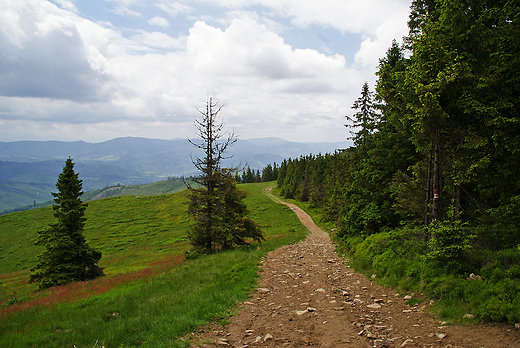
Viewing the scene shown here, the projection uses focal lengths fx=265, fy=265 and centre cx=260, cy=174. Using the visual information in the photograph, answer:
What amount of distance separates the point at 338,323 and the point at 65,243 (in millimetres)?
21522

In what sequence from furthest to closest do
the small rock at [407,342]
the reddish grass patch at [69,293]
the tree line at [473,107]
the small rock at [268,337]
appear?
1. the reddish grass patch at [69,293]
2. the tree line at [473,107]
3. the small rock at [268,337]
4. the small rock at [407,342]

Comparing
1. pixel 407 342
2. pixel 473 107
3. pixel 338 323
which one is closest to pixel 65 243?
pixel 338 323

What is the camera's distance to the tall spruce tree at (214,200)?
22.0m

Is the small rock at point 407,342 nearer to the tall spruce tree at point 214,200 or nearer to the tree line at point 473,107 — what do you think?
the tree line at point 473,107

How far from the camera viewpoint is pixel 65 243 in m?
20.3

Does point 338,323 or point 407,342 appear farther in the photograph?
point 338,323

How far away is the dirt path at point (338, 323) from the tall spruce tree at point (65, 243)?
17887mm

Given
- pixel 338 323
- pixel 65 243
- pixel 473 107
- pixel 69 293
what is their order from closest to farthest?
pixel 338 323 < pixel 473 107 < pixel 69 293 < pixel 65 243

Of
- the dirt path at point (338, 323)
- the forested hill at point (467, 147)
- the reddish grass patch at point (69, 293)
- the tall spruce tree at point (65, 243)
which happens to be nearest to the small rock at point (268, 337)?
the dirt path at point (338, 323)

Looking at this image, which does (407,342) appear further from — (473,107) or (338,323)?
(473,107)

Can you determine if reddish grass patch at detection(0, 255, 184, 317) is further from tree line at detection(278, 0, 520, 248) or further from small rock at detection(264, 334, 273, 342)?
tree line at detection(278, 0, 520, 248)

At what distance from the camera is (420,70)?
10523 mm

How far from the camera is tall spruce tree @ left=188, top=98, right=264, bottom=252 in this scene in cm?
2200

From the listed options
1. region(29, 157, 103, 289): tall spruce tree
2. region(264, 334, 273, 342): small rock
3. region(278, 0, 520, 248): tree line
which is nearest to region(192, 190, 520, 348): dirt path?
region(264, 334, 273, 342): small rock
